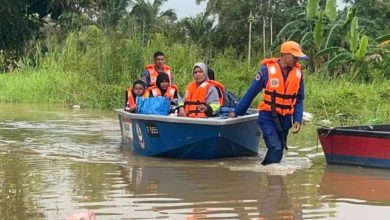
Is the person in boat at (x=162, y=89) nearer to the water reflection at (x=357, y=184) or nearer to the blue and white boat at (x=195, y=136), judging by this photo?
the blue and white boat at (x=195, y=136)

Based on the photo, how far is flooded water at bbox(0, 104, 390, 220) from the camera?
225 inches

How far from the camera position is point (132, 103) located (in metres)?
10.1

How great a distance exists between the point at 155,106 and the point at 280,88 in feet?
6.24

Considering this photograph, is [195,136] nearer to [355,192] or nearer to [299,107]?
[299,107]

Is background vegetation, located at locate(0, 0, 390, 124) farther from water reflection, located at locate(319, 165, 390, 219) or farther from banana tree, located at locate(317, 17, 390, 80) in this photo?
water reflection, located at locate(319, 165, 390, 219)

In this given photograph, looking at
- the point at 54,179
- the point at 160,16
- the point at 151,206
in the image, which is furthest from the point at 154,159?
the point at 160,16

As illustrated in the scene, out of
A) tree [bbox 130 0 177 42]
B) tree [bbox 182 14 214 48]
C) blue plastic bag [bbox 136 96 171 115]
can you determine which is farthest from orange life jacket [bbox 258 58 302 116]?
tree [bbox 130 0 177 42]

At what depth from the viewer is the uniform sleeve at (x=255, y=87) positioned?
8.05 metres

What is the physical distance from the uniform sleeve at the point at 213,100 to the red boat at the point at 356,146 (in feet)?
4.52

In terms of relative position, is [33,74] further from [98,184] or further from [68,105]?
[98,184]

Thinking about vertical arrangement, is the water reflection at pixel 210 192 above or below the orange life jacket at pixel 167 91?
below

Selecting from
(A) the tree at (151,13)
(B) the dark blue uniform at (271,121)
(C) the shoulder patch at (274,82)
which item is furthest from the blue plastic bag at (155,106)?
(A) the tree at (151,13)

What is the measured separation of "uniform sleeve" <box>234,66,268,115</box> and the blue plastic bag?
3.71 feet

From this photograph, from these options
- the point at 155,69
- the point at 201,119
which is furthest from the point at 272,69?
the point at 155,69
